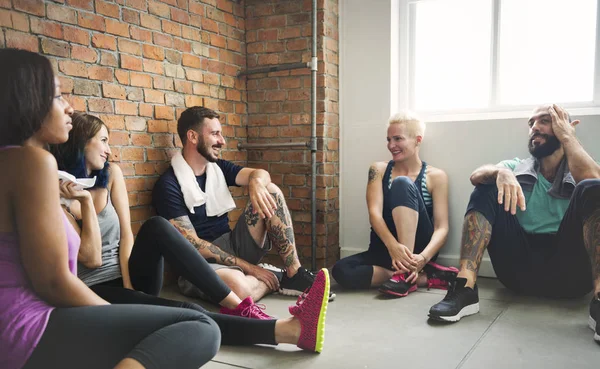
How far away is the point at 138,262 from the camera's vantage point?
1.83 metres

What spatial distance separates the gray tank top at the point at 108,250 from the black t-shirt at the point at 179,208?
0.40 m

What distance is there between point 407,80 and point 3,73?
2.66m

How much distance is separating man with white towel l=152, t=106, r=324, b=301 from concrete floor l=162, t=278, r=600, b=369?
0.16 metres

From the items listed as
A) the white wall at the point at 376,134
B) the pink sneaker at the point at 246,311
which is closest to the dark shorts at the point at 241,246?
the pink sneaker at the point at 246,311

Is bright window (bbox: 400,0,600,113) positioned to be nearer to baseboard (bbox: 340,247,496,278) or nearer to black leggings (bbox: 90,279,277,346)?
baseboard (bbox: 340,247,496,278)

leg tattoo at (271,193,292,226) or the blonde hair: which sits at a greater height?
the blonde hair

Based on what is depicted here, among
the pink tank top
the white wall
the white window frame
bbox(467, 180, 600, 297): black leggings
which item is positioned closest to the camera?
the pink tank top

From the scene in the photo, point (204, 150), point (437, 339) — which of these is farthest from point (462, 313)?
point (204, 150)

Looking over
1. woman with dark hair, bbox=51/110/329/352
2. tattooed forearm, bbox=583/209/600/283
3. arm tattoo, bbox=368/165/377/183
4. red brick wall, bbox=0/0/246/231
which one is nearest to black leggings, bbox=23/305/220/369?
woman with dark hair, bbox=51/110/329/352

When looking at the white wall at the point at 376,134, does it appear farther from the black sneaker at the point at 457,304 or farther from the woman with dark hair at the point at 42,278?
the woman with dark hair at the point at 42,278

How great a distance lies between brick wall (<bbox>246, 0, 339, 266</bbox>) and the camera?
3.09 metres

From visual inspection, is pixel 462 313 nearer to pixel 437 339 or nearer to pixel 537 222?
pixel 437 339

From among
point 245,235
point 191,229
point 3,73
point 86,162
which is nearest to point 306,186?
point 245,235

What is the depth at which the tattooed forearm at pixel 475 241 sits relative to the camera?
Result: 228cm
